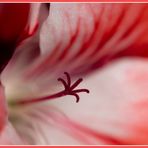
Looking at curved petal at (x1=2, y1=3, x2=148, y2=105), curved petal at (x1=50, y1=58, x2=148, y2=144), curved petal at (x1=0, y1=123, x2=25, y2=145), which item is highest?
curved petal at (x1=2, y1=3, x2=148, y2=105)

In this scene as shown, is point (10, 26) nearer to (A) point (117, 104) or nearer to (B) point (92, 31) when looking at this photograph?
(B) point (92, 31)

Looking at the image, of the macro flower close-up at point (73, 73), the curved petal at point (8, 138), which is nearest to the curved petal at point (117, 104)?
the macro flower close-up at point (73, 73)

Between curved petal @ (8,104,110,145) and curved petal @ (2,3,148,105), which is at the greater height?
curved petal @ (2,3,148,105)

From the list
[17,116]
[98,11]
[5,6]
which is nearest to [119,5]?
[98,11]

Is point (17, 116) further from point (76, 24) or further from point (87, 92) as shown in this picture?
point (76, 24)

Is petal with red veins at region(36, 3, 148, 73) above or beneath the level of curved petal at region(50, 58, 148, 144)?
above

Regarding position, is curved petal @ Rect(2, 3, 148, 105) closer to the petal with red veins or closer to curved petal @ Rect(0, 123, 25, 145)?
the petal with red veins

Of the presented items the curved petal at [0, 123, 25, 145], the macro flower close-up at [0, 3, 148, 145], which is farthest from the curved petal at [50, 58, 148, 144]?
the curved petal at [0, 123, 25, 145]

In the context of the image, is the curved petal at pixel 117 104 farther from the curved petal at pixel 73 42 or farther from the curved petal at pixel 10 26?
the curved petal at pixel 10 26

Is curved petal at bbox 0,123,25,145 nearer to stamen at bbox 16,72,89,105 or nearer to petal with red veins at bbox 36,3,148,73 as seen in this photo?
stamen at bbox 16,72,89,105
